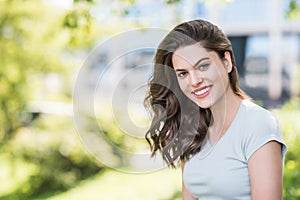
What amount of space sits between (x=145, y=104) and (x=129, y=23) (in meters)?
4.71

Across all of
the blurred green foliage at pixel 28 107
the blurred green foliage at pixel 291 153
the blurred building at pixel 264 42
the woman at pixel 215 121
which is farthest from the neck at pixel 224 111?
the blurred building at pixel 264 42

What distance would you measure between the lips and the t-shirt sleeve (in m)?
0.18

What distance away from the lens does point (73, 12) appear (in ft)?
12.0

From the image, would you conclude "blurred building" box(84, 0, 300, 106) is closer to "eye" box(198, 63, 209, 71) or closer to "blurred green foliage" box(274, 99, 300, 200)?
"blurred green foliage" box(274, 99, 300, 200)

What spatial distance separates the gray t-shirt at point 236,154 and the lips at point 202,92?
0.12 metres

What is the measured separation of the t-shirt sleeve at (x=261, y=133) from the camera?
1.68 meters

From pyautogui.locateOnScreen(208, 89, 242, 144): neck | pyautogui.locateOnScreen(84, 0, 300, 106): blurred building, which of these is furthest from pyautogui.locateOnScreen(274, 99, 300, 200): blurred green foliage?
pyautogui.locateOnScreen(84, 0, 300, 106): blurred building

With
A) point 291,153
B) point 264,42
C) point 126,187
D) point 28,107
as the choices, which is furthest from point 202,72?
point 264,42

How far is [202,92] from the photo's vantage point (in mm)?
1837

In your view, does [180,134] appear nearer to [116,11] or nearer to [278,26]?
[116,11]

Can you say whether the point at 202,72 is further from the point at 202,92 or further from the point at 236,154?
the point at 236,154

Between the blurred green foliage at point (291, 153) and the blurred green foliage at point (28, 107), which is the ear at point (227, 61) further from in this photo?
the blurred green foliage at point (28, 107)

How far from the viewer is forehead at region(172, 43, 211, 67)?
1801 mm

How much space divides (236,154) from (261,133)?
122mm
